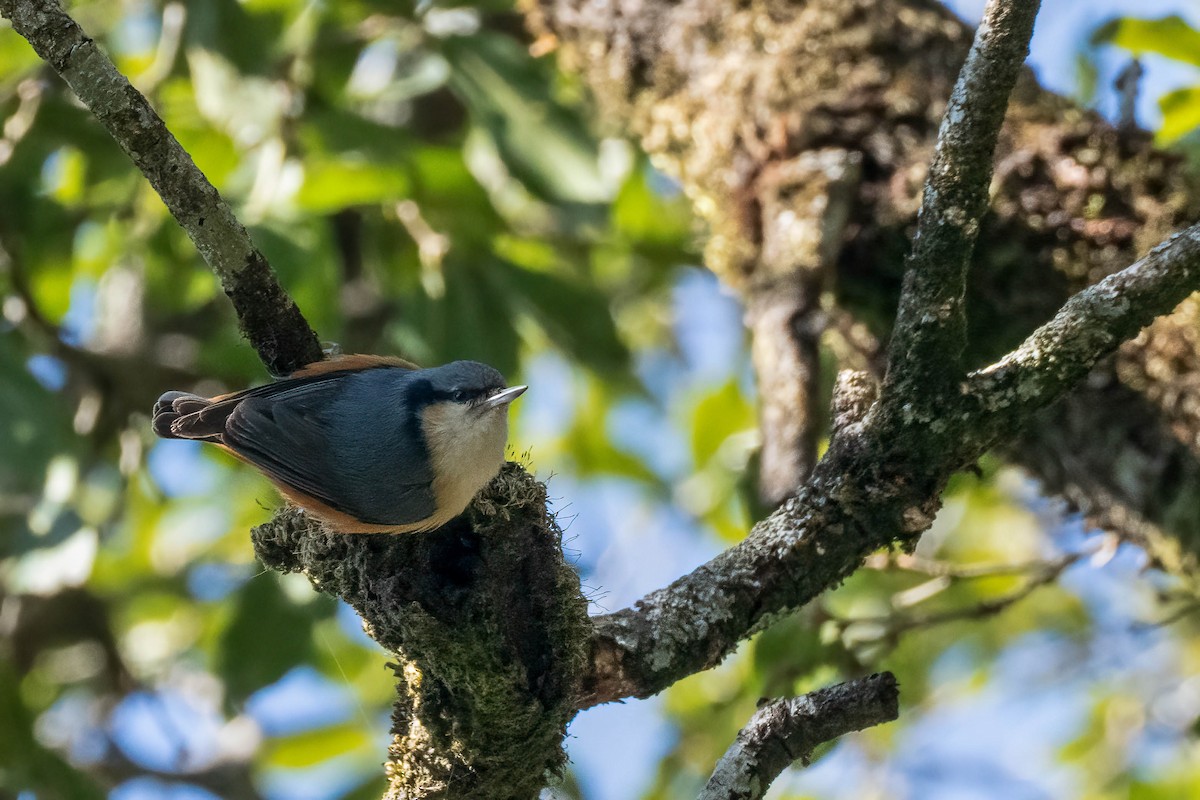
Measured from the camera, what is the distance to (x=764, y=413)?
3.03m

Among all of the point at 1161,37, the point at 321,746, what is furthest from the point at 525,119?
the point at 321,746

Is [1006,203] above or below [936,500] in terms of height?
above

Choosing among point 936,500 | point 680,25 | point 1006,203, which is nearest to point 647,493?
point 680,25

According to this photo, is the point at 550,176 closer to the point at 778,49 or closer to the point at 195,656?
the point at 778,49

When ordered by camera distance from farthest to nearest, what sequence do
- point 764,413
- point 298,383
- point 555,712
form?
point 764,413 < point 298,383 < point 555,712

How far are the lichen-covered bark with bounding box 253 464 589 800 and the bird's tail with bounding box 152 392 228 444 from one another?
93 cm

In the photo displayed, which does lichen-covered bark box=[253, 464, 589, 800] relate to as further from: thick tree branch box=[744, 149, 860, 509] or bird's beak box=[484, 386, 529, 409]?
thick tree branch box=[744, 149, 860, 509]

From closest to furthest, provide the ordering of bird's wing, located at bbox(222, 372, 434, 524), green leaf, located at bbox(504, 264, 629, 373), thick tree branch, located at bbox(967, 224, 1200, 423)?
thick tree branch, located at bbox(967, 224, 1200, 423)
bird's wing, located at bbox(222, 372, 434, 524)
green leaf, located at bbox(504, 264, 629, 373)

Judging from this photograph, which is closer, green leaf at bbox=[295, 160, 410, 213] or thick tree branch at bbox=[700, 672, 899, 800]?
thick tree branch at bbox=[700, 672, 899, 800]

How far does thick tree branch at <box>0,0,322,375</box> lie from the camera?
76.9 inches

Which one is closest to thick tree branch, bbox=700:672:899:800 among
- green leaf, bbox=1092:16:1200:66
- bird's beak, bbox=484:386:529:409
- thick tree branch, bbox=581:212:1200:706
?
thick tree branch, bbox=581:212:1200:706

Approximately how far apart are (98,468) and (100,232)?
1.03 metres

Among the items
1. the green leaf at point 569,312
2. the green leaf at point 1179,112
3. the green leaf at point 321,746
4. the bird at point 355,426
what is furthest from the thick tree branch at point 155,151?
the green leaf at point 321,746

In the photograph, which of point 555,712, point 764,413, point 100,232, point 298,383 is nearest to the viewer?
Answer: point 555,712
